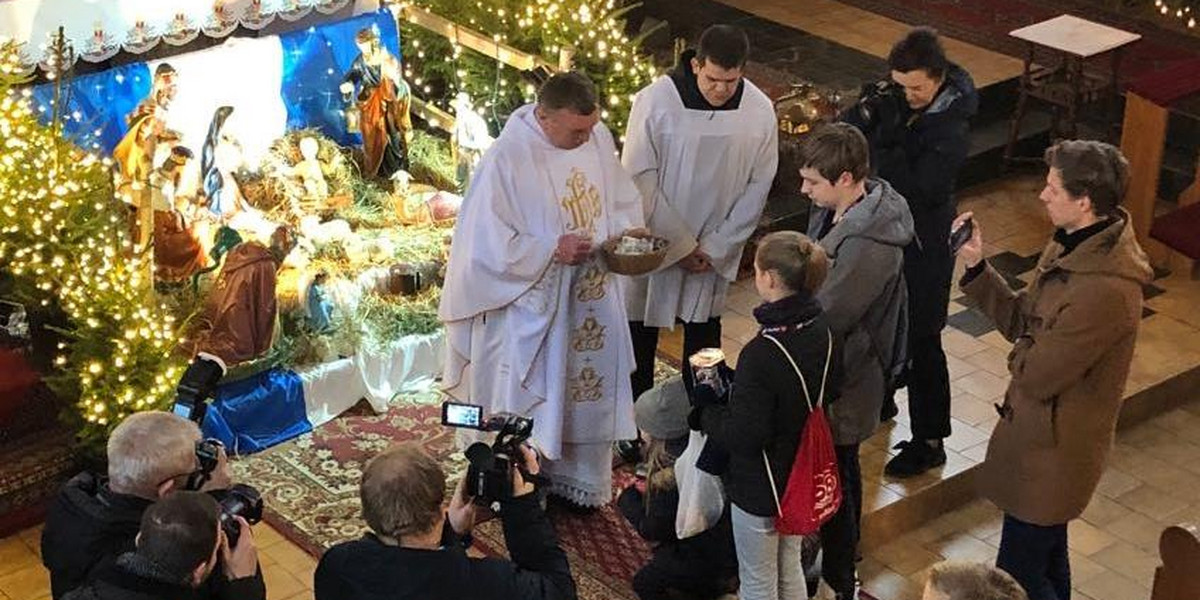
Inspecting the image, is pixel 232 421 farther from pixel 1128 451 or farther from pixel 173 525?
pixel 1128 451

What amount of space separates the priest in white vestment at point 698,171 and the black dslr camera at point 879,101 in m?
0.36

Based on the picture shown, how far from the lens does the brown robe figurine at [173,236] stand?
7398mm

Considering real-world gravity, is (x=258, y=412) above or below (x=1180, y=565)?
below

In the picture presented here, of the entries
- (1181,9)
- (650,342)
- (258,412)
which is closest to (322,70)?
(258,412)

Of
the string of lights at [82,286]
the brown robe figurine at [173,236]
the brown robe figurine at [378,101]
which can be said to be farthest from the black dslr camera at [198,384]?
the brown robe figurine at [378,101]

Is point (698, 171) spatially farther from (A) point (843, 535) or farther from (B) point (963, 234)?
(A) point (843, 535)

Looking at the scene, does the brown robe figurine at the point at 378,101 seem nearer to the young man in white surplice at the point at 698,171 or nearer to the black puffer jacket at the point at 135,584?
the young man in white surplice at the point at 698,171

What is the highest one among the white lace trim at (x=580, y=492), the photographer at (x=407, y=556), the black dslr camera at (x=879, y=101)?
the black dslr camera at (x=879, y=101)

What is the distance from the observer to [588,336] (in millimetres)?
6266

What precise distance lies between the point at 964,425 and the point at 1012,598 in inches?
147

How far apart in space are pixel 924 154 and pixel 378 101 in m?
3.11

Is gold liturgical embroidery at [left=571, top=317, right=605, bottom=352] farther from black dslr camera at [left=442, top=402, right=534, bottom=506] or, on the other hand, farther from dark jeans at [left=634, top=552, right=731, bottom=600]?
black dslr camera at [left=442, top=402, right=534, bottom=506]

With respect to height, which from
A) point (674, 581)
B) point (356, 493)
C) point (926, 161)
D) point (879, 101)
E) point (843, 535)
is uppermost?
point (879, 101)

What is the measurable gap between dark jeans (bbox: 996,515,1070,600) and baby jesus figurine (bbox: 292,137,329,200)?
3776 mm
